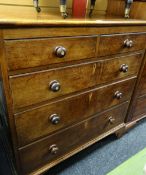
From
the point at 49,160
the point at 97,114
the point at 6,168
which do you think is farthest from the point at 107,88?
the point at 6,168

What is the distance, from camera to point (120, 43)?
3.18ft

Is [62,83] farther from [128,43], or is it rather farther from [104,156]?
[104,156]

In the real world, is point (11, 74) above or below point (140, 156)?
above

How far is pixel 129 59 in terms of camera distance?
3.59 ft

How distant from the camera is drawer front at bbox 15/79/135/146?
0.83 m

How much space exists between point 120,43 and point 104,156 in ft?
2.79

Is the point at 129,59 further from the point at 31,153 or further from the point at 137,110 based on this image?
the point at 31,153

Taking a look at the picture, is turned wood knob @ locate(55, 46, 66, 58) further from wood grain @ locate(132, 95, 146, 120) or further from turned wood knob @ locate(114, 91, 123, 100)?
wood grain @ locate(132, 95, 146, 120)

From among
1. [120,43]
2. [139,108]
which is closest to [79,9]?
[120,43]

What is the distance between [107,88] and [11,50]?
651 mm

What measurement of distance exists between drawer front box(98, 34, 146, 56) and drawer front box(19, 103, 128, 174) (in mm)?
447

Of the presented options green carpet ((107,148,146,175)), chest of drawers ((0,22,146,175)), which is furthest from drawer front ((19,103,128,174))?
green carpet ((107,148,146,175))

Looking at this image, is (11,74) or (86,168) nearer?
(11,74)

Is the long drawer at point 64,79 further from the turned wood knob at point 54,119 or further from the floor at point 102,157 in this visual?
the floor at point 102,157
